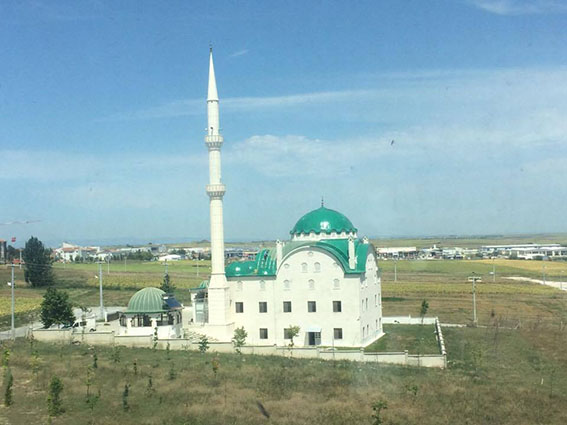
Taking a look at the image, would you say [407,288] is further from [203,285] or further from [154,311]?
[154,311]

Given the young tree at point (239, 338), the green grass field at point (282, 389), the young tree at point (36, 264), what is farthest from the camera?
the young tree at point (36, 264)

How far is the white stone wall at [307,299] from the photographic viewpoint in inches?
1857

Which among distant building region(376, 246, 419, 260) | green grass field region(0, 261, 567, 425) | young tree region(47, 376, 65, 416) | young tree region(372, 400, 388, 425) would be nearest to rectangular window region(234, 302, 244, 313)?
green grass field region(0, 261, 567, 425)

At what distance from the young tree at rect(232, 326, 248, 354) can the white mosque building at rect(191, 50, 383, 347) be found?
3.55 ft

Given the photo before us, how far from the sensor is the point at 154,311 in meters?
48.1

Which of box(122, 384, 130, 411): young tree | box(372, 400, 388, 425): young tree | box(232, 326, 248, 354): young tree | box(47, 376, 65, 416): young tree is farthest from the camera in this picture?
box(232, 326, 248, 354): young tree

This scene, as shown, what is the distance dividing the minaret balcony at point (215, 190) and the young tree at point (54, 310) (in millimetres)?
13859

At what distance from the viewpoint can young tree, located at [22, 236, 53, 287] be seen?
9262 centimetres

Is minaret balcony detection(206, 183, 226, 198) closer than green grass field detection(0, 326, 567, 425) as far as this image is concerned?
No

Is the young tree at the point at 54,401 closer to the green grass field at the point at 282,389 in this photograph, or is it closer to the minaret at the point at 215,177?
the green grass field at the point at 282,389

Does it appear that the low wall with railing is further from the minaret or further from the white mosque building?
the minaret

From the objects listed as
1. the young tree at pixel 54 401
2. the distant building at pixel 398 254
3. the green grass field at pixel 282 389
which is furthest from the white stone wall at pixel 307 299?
the distant building at pixel 398 254

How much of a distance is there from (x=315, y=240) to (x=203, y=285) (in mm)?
10189

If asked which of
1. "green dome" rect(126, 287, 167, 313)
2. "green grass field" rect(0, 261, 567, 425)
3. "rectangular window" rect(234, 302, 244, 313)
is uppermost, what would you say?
"green dome" rect(126, 287, 167, 313)
